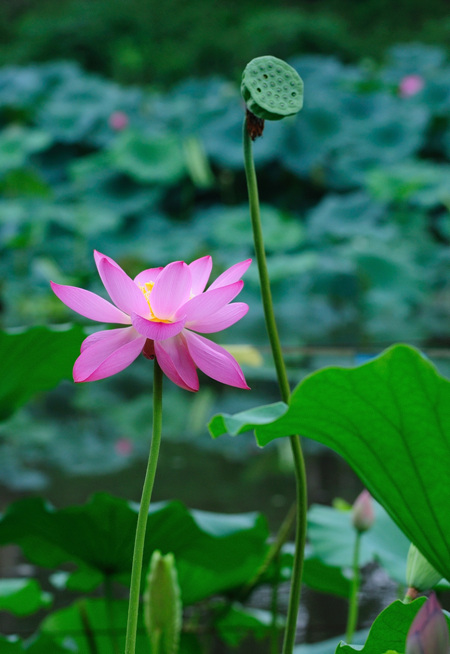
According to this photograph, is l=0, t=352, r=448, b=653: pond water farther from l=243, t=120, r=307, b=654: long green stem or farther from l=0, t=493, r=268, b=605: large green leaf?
l=243, t=120, r=307, b=654: long green stem

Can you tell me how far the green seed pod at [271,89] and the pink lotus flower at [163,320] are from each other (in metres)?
0.07

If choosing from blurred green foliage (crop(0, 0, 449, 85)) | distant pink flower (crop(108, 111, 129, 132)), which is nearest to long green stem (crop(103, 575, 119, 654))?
distant pink flower (crop(108, 111, 129, 132))

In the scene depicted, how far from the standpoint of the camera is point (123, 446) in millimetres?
1424

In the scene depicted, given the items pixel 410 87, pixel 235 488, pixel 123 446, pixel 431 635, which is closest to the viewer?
pixel 431 635

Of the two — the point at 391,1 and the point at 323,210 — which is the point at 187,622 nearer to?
the point at 323,210

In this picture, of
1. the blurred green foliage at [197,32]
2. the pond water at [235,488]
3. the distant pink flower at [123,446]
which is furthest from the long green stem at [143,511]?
the blurred green foliage at [197,32]

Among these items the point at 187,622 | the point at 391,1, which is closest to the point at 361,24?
the point at 391,1

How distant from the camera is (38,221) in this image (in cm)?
370

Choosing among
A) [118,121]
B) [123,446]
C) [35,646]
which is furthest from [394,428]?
[118,121]

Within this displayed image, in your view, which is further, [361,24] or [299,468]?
[361,24]

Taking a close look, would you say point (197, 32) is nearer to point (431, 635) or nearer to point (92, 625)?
point (92, 625)

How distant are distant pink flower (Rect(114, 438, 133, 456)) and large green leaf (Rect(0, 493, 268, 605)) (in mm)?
744

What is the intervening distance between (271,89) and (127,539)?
339 millimetres

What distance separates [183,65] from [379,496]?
639cm
